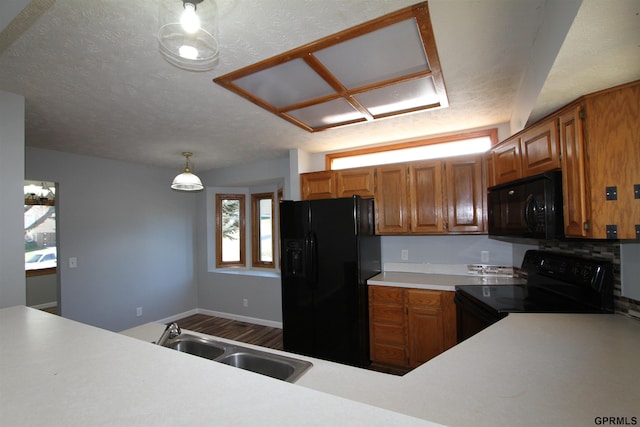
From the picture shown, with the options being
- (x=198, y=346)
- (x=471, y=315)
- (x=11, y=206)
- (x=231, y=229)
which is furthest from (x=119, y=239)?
(x=471, y=315)

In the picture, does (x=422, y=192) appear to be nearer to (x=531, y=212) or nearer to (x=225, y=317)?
(x=531, y=212)

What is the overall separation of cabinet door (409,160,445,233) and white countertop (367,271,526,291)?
1.55 feet

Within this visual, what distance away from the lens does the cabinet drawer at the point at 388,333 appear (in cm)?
260

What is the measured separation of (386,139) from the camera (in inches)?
122

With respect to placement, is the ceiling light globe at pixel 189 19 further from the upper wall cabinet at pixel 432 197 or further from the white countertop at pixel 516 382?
the upper wall cabinet at pixel 432 197

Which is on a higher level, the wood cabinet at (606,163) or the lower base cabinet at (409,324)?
the wood cabinet at (606,163)

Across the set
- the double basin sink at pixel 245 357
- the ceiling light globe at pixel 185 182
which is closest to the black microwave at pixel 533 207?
the double basin sink at pixel 245 357

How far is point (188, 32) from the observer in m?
0.99

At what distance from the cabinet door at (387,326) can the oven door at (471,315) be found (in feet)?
1.72

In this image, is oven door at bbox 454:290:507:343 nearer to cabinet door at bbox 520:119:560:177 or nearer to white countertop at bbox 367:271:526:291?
white countertop at bbox 367:271:526:291

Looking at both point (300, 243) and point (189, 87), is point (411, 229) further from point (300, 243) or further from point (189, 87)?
point (189, 87)

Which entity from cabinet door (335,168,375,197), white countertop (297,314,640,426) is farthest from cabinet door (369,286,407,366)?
white countertop (297,314,640,426)

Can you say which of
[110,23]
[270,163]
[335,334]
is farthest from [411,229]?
[110,23]

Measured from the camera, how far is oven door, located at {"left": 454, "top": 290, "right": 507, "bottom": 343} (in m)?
1.69
